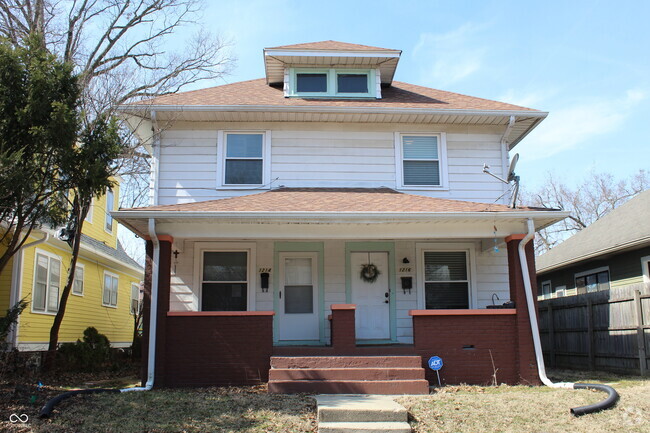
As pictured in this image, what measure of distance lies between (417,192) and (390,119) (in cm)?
156

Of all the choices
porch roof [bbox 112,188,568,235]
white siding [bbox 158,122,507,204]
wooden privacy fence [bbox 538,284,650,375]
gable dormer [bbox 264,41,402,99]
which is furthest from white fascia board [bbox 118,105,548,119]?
wooden privacy fence [bbox 538,284,650,375]

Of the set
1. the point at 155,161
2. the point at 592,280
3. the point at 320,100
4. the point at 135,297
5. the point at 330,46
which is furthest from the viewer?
the point at 135,297

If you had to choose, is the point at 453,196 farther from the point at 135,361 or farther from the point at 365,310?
the point at 135,361

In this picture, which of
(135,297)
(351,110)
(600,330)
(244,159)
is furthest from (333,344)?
(135,297)

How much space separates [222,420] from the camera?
22.0ft

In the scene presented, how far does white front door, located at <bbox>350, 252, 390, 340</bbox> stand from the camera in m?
11.3

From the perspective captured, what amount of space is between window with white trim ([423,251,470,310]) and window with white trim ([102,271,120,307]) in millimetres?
11590

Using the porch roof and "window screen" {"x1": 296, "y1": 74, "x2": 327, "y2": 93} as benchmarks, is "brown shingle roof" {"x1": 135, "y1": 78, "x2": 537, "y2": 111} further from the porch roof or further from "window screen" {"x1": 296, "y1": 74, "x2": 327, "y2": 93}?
the porch roof

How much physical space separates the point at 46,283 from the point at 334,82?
28.0 ft


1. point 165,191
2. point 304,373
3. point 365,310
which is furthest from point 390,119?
point 304,373

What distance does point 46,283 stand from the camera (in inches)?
576

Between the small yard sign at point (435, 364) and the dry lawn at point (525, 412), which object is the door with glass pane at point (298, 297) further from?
the dry lawn at point (525, 412)

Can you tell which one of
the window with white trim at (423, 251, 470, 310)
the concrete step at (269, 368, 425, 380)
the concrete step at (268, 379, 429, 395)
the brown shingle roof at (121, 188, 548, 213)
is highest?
the brown shingle roof at (121, 188, 548, 213)

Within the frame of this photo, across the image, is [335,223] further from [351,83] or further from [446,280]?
[351,83]
